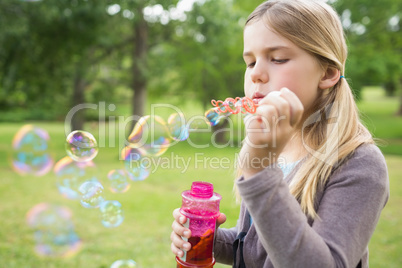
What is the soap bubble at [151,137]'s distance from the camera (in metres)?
2.32

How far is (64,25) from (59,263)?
686cm

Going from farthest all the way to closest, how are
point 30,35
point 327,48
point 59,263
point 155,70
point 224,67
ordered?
1. point 224,67
2. point 155,70
3. point 30,35
4. point 59,263
5. point 327,48

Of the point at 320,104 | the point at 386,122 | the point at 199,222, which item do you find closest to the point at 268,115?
the point at 320,104

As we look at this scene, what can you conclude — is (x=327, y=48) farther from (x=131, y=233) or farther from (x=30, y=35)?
(x=30, y=35)

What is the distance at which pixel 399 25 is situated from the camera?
54.0 feet

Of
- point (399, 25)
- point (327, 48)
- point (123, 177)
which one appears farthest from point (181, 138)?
point (399, 25)

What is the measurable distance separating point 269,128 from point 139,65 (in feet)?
37.2

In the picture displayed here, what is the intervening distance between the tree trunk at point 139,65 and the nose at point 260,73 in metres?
10.9

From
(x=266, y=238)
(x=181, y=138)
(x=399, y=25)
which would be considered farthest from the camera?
(x=399, y=25)

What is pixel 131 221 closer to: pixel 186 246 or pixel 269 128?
pixel 186 246

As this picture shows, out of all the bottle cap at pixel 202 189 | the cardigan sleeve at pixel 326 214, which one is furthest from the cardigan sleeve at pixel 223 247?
the cardigan sleeve at pixel 326 214

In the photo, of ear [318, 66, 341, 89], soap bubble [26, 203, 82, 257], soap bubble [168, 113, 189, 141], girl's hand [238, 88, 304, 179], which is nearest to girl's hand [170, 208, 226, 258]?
girl's hand [238, 88, 304, 179]

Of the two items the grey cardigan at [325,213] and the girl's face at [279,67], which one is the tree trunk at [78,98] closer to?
the girl's face at [279,67]

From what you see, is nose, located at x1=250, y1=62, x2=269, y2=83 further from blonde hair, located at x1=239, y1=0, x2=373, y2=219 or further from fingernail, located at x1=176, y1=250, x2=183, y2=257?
fingernail, located at x1=176, y1=250, x2=183, y2=257
